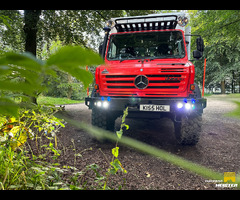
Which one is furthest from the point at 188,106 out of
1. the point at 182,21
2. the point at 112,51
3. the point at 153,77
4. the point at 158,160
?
the point at 112,51

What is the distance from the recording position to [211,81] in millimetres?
22266

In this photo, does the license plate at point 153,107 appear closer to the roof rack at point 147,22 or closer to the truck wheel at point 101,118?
the truck wheel at point 101,118

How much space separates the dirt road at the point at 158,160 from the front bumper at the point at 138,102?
56 cm

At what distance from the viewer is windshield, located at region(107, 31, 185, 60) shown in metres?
3.77

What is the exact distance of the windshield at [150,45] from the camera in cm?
377

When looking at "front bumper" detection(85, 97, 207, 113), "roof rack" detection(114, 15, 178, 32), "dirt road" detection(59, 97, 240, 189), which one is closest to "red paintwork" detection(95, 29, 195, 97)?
"front bumper" detection(85, 97, 207, 113)

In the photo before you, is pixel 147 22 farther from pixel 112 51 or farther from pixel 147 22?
pixel 112 51

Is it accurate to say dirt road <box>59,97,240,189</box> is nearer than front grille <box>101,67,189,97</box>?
Yes

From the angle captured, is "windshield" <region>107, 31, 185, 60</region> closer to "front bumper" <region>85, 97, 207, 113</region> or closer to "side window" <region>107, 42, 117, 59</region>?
"side window" <region>107, 42, 117, 59</region>

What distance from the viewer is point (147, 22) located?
3.79 metres

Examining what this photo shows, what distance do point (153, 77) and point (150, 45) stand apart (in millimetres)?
1014

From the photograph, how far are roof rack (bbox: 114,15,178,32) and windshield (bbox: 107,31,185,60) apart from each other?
0.17 meters

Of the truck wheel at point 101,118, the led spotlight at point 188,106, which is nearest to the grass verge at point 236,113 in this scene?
the led spotlight at point 188,106
